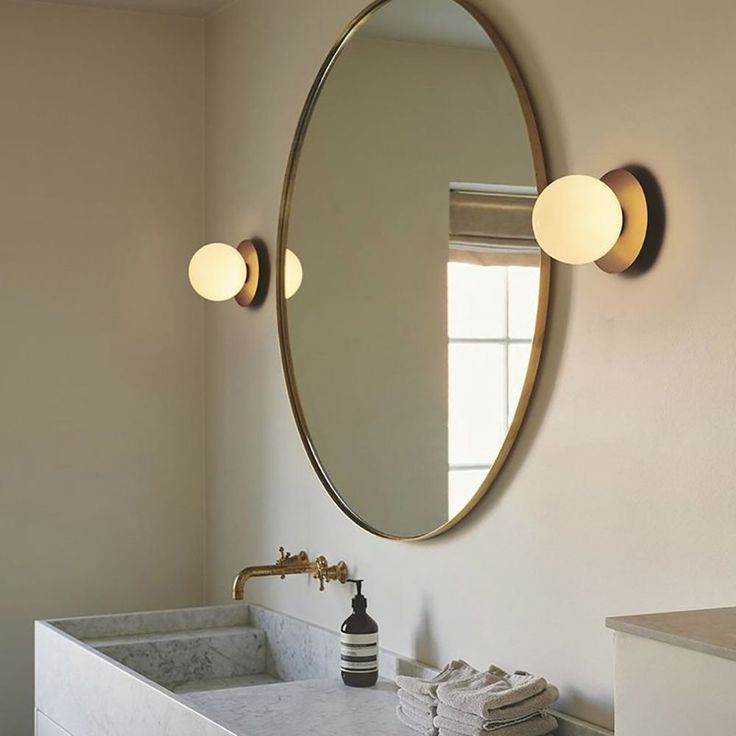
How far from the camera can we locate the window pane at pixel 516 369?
215 centimetres

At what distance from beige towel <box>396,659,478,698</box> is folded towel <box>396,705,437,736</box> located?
5cm

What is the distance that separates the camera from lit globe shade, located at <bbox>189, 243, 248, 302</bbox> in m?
3.21

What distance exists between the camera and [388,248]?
8.55ft

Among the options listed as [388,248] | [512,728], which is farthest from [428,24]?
[512,728]

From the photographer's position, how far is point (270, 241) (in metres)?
3.22

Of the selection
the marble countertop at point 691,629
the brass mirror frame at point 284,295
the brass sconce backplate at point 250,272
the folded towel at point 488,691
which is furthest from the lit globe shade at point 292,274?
the marble countertop at point 691,629

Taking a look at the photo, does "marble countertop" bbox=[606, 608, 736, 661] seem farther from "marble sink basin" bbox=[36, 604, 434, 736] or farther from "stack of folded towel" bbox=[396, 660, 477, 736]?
"marble sink basin" bbox=[36, 604, 434, 736]

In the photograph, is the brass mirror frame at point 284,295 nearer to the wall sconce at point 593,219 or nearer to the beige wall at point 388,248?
the beige wall at point 388,248

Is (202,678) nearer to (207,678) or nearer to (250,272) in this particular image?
(207,678)

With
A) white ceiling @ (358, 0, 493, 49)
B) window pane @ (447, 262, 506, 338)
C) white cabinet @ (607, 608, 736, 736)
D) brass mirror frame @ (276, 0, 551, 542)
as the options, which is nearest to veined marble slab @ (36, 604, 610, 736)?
A: brass mirror frame @ (276, 0, 551, 542)

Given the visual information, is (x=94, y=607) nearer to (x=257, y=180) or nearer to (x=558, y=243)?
(x=257, y=180)

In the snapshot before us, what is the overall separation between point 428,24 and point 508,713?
1.34 meters

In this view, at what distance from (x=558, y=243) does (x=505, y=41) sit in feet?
1.74

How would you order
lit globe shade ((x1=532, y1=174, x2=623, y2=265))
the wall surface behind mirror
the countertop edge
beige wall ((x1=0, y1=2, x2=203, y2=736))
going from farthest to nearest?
beige wall ((x1=0, y1=2, x2=203, y2=736))
lit globe shade ((x1=532, y1=174, x2=623, y2=265))
the wall surface behind mirror
the countertop edge
